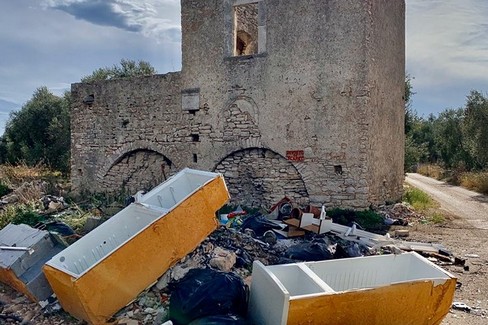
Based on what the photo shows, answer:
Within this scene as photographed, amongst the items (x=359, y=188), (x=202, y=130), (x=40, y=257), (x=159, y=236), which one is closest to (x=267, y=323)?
(x=159, y=236)

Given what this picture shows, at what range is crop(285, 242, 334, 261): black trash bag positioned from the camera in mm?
5875

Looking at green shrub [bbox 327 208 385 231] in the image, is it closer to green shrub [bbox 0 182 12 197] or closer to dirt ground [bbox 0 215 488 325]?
dirt ground [bbox 0 215 488 325]

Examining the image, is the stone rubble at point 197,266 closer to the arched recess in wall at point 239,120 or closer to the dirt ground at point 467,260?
the dirt ground at point 467,260

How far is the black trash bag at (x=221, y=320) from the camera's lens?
373cm

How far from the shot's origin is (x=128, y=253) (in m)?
4.59

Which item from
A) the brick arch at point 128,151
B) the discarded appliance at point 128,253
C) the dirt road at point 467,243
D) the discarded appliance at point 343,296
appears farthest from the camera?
the brick arch at point 128,151

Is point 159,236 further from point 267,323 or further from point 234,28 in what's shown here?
point 234,28

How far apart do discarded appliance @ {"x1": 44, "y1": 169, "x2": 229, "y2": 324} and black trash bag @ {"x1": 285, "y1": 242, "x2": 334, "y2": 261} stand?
3.90 ft

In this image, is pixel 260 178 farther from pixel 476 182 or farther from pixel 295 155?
pixel 476 182

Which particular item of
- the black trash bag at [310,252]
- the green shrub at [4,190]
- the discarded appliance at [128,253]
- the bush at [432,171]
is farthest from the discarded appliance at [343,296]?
the bush at [432,171]

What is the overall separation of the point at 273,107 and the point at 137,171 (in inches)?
165

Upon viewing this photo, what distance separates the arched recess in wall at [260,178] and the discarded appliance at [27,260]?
16.8 ft

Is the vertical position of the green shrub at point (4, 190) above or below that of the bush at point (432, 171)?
above

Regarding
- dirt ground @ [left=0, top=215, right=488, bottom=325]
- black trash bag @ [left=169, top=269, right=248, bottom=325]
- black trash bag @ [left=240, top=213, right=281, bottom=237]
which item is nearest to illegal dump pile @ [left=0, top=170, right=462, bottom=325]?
black trash bag @ [left=169, top=269, right=248, bottom=325]
